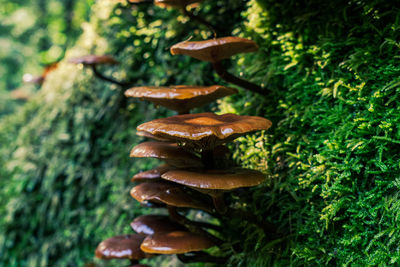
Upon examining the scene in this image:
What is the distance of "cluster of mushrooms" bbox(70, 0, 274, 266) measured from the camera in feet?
4.25

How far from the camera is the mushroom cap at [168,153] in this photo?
1492 mm

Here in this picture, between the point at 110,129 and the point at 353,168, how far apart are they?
2533mm

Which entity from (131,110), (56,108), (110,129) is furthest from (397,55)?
(56,108)

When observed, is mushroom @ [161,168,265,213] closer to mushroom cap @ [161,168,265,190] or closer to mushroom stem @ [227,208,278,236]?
mushroom cap @ [161,168,265,190]

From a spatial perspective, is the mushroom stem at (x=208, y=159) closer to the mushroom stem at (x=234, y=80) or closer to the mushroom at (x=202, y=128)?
the mushroom at (x=202, y=128)

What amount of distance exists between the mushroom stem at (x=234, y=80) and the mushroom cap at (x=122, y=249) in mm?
1165

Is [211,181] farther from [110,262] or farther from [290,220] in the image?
[110,262]

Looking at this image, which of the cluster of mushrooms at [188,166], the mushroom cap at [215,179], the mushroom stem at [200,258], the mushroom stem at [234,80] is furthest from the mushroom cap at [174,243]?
the mushroom stem at [234,80]

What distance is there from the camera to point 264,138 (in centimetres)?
197

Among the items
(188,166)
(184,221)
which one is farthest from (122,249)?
(188,166)

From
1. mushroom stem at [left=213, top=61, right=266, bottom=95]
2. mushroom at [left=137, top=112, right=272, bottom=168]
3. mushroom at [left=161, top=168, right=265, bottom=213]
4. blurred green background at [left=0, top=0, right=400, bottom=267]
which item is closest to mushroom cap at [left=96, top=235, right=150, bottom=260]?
blurred green background at [left=0, top=0, right=400, bottom=267]

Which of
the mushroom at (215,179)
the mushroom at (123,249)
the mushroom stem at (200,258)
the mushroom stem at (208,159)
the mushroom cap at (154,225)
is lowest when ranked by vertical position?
the mushroom stem at (200,258)

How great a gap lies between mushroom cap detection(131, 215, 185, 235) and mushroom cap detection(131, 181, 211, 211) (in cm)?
23

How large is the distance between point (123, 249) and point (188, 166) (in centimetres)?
67
